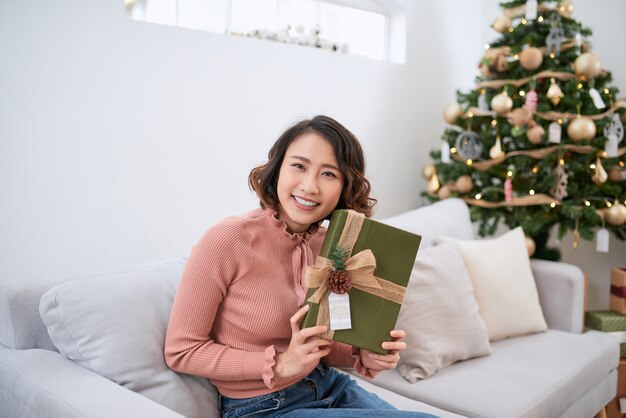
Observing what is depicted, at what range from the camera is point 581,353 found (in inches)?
82.7

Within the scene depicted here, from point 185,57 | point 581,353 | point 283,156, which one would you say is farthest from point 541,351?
point 185,57

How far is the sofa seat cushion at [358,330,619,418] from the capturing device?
168cm

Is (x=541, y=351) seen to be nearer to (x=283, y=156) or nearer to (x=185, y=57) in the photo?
(x=283, y=156)

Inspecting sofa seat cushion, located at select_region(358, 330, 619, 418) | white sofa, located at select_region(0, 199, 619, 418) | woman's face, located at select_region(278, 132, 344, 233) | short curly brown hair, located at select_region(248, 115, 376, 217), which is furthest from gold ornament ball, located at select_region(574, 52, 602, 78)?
woman's face, located at select_region(278, 132, 344, 233)

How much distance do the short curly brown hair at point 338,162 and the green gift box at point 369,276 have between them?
0.68ft

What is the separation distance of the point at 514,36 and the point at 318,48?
3.62 ft

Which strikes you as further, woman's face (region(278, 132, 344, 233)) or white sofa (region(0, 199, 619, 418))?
woman's face (region(278, 132, 344, 233))

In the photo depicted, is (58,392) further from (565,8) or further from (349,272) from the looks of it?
(565,8)

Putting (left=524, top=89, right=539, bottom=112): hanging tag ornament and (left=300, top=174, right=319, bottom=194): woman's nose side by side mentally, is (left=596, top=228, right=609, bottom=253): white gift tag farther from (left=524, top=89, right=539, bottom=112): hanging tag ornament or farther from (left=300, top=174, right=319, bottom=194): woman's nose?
(left=300, top=174, right=319, bottom=194): woman's nose

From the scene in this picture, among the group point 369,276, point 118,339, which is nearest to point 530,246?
point 369,276

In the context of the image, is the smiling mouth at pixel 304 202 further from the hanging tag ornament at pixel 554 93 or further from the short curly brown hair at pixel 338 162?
the hanging tag ornament at pixel 554 93

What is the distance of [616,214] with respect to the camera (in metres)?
2.74

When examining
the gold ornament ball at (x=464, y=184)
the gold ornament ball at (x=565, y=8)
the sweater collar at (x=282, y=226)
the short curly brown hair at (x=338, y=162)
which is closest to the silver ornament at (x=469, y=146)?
the gold ornament ball at (x=464, y=184)

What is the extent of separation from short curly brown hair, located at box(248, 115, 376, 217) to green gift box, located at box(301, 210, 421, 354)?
207 mm
